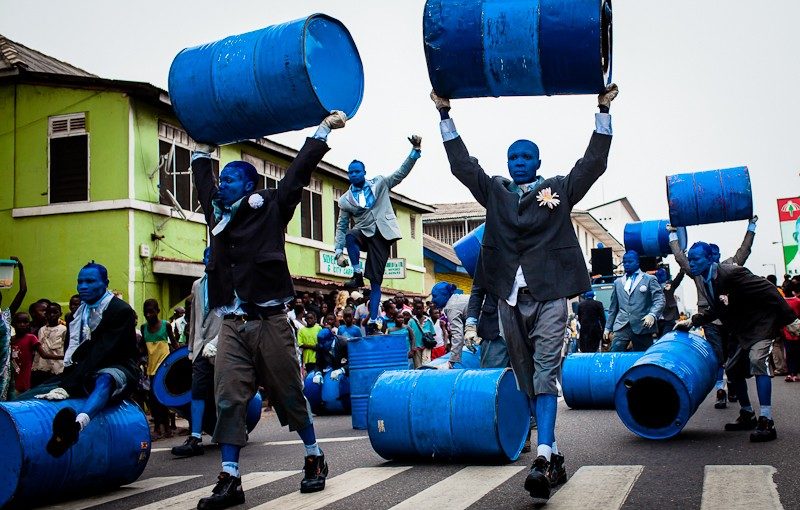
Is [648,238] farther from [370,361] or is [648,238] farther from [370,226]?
[370,361]

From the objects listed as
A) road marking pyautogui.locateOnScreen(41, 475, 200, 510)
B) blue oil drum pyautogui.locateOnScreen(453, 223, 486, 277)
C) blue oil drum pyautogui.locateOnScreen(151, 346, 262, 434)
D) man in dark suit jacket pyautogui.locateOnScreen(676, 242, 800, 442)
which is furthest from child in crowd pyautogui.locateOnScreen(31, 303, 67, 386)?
man in dark suit jacket pyautogui.locateOnScreen(676, 242, 800, 442)

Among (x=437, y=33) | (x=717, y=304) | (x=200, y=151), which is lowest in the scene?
(x=717, y=304)

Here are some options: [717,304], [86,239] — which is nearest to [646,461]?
[717,304]

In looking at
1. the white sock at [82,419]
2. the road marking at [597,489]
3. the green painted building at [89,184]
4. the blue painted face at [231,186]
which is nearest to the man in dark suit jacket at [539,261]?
the road marking at [597,489]

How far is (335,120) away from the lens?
612 cm

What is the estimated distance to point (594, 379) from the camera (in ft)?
38.4

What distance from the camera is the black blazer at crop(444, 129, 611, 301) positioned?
580 centimetres

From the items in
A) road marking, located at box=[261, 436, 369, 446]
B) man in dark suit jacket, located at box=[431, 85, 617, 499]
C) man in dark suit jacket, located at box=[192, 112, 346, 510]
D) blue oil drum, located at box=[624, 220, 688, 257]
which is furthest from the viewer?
blue oil drum, located at box=[624, 220, 688, 257]

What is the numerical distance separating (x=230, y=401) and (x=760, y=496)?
3150mm

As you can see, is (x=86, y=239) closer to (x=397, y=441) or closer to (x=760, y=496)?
(x=397, y=441)

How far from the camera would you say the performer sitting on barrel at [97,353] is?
6.39 metres

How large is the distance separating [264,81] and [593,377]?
703cm

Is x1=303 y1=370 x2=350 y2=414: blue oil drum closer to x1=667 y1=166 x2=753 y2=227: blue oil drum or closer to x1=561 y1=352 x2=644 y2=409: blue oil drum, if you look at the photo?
x1=561 y1=352 x2=644 y2=409: blue oil drum

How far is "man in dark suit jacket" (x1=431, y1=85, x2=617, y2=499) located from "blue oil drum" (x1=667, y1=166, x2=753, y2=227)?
671 cm
